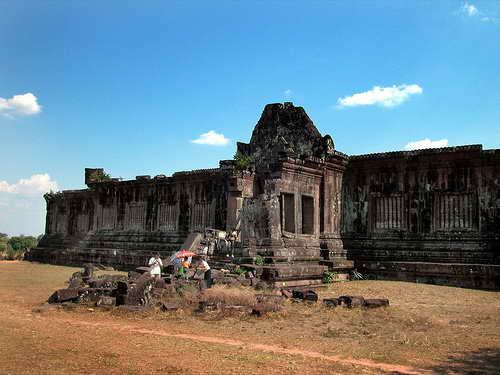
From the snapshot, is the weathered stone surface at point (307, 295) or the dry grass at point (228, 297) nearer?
the dry grass at point (228, 297)

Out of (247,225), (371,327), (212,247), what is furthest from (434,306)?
(212,247)

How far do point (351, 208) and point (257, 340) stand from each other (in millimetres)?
11140

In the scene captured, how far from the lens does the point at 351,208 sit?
1800 cm

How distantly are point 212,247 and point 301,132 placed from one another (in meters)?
5.15

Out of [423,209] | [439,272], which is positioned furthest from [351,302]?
[423,209]

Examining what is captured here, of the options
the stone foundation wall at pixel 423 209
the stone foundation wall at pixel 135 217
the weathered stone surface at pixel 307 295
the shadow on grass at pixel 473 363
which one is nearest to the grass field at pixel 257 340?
the shadow on grass at pixel 473 363

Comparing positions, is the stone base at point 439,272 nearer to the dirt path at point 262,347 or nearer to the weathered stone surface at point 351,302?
the weathered stone surface at point 351,302

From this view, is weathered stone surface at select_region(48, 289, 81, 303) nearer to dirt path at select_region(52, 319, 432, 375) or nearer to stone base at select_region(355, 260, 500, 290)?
dirt path at select_region(52, 319, 432, 375)

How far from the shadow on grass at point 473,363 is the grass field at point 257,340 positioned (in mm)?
13

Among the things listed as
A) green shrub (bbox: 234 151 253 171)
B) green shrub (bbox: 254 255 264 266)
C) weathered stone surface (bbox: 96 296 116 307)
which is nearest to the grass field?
weathered stone surface (bbox: 96 296 116 307)

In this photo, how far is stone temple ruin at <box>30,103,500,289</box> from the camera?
14.9m

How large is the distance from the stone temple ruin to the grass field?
4175 millimetres

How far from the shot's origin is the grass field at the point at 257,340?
5977mm

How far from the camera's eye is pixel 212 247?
1591cm
